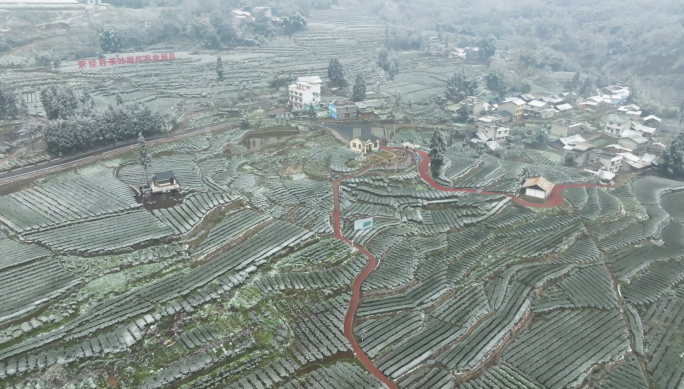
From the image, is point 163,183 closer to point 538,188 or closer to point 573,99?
point 538,188

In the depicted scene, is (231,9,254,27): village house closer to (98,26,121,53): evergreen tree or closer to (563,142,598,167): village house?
(98,26,121,53): evergreen tree

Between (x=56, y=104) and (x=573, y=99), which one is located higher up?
(x=56, y=104)

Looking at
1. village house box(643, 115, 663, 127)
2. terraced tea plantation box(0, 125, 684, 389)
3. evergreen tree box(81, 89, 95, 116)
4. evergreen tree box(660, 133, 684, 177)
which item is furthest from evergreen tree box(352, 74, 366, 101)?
village house box(643, 115, 663, 127)

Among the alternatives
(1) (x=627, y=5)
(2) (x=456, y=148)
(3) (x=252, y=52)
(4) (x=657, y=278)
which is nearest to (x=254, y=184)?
(2) (x=456, y=148)

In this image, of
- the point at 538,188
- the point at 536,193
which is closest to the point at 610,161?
the point at 538,188

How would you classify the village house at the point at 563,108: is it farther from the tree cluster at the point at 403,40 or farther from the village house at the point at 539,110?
the tree cluster at the point at 403,40

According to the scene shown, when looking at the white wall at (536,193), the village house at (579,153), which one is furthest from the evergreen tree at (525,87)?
the white wall at (536,193)
